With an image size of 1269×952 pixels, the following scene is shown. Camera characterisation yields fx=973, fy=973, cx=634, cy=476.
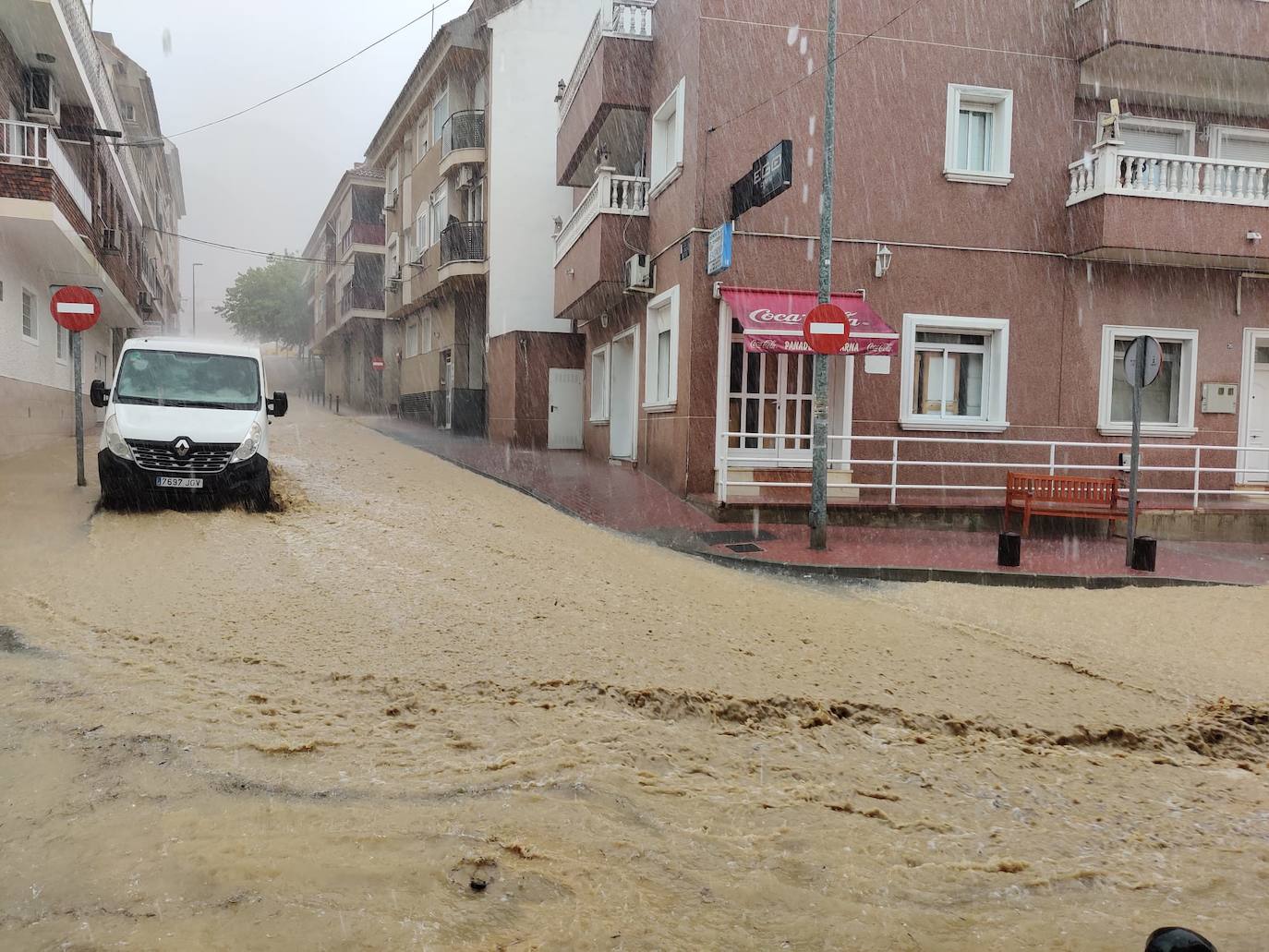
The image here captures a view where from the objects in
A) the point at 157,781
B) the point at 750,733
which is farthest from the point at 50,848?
the point at 750,733

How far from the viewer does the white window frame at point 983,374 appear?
15.1 m

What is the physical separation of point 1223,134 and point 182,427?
17.2m

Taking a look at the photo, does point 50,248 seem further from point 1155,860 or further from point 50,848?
point 1155,860

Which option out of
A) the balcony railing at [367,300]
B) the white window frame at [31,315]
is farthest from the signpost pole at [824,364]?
the balcony railing at [367,300]

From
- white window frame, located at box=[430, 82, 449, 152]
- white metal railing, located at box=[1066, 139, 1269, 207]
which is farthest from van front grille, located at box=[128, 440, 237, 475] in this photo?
white window frame, located at box=[430, 82, 449, 152]

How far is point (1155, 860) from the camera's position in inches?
148

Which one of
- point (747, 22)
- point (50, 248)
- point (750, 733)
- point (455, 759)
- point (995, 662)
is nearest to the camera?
point (455, 759)

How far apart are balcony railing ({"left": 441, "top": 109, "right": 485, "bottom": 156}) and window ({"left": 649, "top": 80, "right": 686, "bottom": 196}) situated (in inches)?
475

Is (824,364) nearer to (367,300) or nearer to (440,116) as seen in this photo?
(440,116)

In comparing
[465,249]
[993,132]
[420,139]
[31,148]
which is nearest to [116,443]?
[31,148]

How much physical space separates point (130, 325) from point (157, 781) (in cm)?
3561

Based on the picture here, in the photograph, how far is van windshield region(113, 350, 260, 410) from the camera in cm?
1177

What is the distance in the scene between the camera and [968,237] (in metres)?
15.3

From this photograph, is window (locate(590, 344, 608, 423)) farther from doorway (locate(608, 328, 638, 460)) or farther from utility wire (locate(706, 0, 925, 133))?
utility wire (locate(706, 0, 925, 133))
